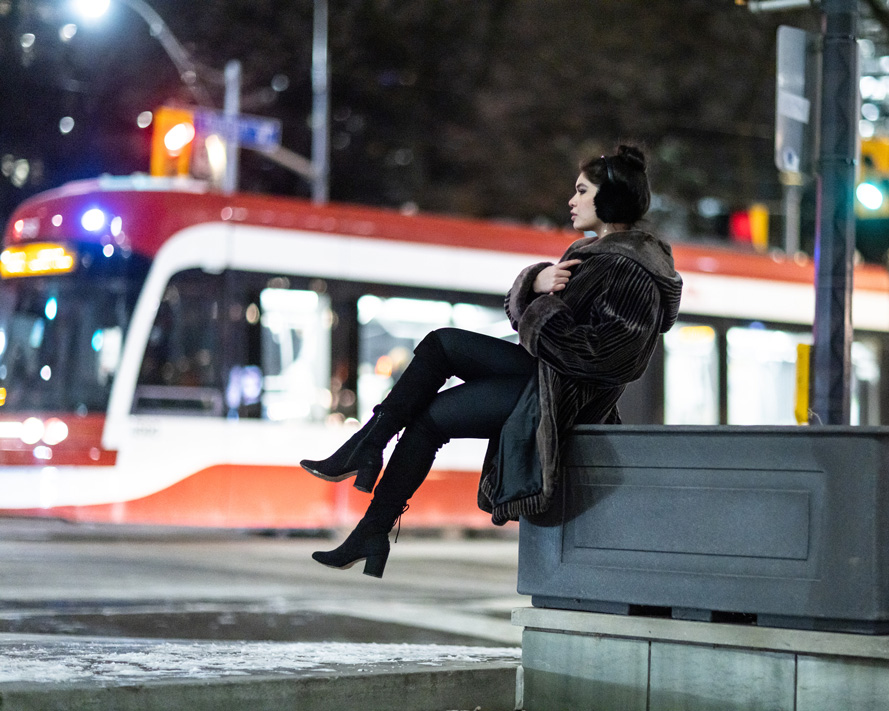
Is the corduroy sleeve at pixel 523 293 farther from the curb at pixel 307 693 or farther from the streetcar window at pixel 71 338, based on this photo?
the streetcar window at pixel 71 338

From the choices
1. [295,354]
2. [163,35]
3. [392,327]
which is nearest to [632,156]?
[295,354]

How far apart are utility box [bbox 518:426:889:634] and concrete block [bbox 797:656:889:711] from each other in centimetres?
11

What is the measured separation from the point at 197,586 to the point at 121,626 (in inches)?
119

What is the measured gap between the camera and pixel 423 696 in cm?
455

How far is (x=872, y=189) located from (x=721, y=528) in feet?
28.1

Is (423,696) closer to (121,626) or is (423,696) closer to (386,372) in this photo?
(121,626)

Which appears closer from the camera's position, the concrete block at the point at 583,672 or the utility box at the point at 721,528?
the utility box at the point at 721,528

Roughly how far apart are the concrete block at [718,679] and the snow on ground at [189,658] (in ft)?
2.58

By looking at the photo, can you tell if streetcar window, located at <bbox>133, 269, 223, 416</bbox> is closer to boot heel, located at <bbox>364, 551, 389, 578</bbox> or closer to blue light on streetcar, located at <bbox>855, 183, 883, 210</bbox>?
blue light on streetcar, located at <bbox>855, 183, 883, 210</bbox>

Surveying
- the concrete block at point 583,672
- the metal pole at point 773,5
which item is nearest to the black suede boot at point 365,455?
the concrete block at point 583,672

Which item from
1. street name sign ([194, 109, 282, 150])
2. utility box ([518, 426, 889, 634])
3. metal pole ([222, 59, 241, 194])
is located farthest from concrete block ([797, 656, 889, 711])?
metal pole ([222, 59, 241, 194])

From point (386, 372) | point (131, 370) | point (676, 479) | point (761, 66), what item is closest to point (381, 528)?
point (676, 479)

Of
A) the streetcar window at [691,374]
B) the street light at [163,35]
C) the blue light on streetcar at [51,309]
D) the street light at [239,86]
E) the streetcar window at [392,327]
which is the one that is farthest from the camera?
the street light at [239,86]

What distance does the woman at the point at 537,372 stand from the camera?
4660mm
